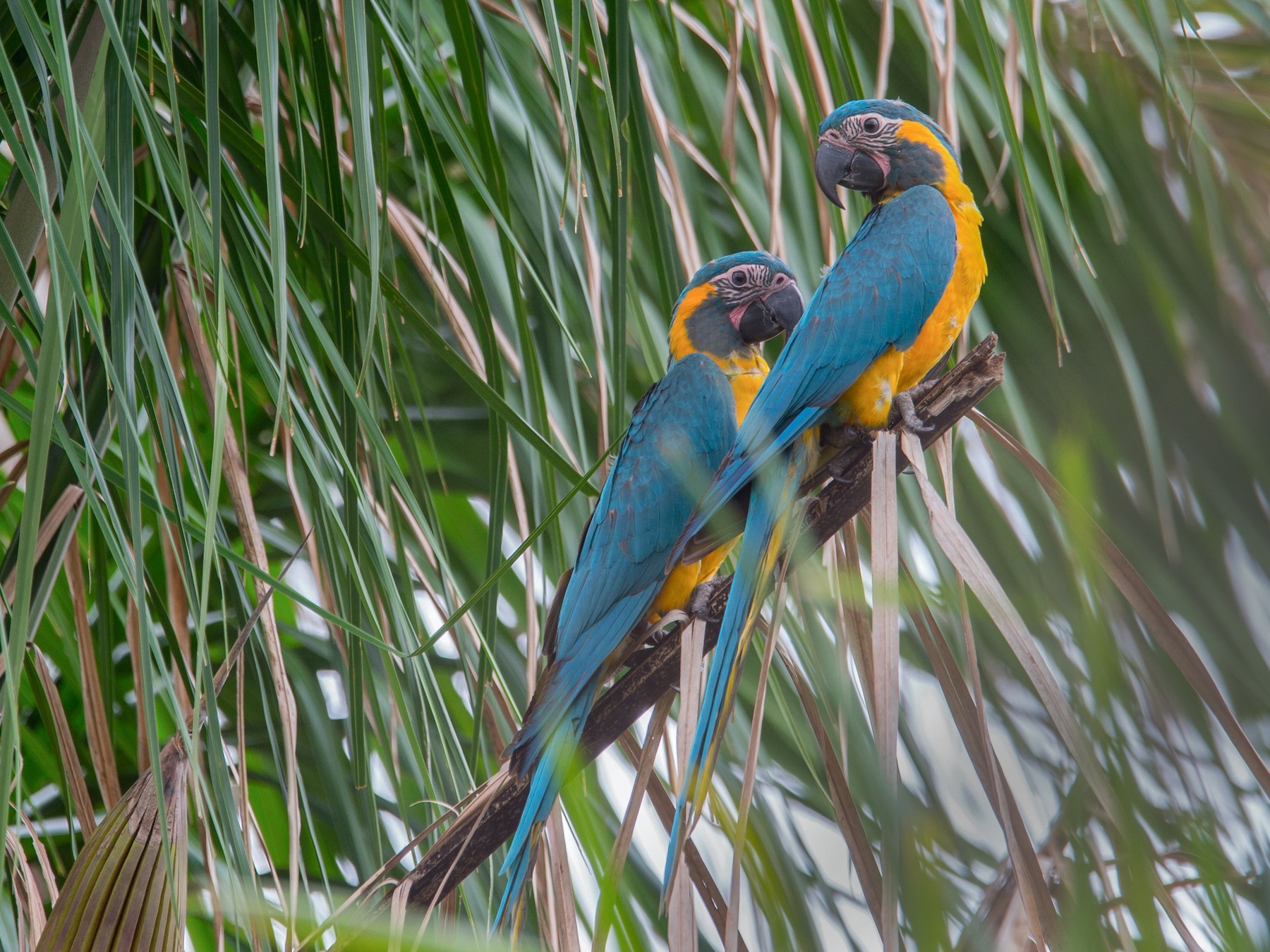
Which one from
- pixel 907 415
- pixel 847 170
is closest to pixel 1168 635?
pixel 907 415

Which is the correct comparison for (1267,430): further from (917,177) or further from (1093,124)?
(1093,124)

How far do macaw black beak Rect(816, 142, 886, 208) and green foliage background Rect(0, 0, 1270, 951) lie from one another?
0.07 meters

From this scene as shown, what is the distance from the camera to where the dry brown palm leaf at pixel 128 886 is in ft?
2.04

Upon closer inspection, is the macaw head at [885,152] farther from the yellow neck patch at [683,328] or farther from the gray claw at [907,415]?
the gray claw at [907,415]

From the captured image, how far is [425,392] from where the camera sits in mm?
1839

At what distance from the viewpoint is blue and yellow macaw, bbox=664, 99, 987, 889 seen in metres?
0.90

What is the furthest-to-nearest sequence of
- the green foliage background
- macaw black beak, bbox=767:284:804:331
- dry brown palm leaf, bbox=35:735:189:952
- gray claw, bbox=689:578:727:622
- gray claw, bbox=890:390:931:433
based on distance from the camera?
macaw black beak, bbox=767:284:804:331
gray claw, bbox=689:578:727:622
gray claw, bbox=890:390:931:433
dry brown palm leaf, bbox=35:735:189:952
the green foliage background

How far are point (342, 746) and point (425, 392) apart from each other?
1.99 feet

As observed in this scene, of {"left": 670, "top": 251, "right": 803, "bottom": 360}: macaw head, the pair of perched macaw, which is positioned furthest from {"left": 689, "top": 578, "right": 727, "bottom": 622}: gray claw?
{"left": 670, "top": 251, "right": 803, "bottom": 360}: macaw head

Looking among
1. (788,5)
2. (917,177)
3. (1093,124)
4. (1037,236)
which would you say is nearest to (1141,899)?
(1037,236)

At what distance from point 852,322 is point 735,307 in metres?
0.39

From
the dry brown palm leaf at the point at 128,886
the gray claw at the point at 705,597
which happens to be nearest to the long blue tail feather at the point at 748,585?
the gray claw at the point at 705,597

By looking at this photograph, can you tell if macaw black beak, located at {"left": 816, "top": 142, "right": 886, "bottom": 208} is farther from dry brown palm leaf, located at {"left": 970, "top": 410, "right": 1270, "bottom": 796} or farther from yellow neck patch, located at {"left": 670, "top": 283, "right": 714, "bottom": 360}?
dry brown palm leaf, located at {"left": 970, "top": 410, "right": 1270, "bottom": 796}

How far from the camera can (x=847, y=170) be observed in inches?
47.4
